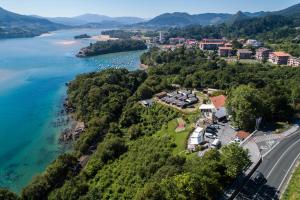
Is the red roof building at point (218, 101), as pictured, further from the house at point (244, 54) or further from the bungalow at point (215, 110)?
the house at point (244, 54)

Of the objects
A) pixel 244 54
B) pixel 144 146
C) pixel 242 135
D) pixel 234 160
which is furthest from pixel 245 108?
pixel 244 54

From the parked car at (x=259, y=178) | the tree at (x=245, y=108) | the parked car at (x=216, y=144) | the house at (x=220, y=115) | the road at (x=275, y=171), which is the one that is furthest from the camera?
the house at (x=220, y=115)

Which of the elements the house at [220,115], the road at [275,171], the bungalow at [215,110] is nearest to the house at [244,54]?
the bungalow at [215,110]

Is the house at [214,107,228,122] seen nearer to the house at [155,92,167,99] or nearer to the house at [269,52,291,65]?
the house at [155,92,167,99]

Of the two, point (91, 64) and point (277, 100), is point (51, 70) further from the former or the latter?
point (277, 100)

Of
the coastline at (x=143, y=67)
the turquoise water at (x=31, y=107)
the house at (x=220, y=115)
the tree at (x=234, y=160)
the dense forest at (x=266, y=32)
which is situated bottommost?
the turquoise water at (x=31, y=107)

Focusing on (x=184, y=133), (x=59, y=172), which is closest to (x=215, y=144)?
(x=184, y=133)

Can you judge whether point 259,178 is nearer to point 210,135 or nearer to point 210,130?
point 210,135

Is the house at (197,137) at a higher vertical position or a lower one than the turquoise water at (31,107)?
higher
